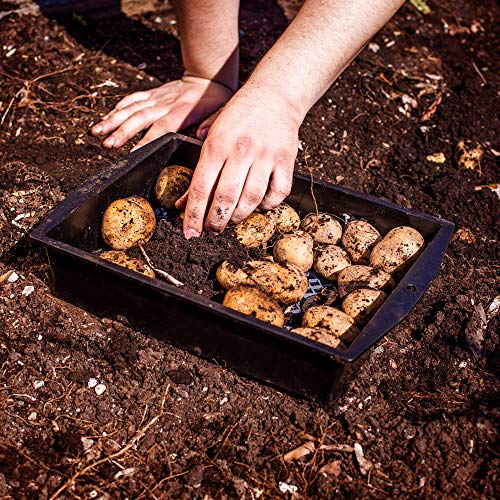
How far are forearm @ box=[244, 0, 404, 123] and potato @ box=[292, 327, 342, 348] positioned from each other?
65cm

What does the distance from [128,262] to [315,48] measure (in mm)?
886

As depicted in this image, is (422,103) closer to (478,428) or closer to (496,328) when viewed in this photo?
(496,328)

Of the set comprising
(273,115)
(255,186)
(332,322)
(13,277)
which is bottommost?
(13,277)

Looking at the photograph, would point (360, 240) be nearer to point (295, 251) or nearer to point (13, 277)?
point (295, 251)

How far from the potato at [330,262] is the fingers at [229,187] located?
387 millimetres

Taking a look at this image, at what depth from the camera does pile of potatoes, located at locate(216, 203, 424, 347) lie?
1.93 m

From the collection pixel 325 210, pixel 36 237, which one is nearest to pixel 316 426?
pixel 325 210

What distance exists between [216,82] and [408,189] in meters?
0.94

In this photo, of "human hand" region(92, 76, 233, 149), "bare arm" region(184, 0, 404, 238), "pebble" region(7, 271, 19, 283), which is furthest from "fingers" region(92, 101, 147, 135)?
"bare arm" region(184, 0, 404, 238)

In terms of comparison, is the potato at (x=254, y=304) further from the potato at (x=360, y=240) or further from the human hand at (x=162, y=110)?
the human hand at (x=162, y=110)

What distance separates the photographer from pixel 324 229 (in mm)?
2309

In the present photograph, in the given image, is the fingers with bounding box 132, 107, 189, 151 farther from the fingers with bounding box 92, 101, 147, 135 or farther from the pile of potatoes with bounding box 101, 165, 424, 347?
the pile of potatoes with bounding box 101, 165, 424, 347

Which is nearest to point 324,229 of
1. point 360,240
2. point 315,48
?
point 360,240

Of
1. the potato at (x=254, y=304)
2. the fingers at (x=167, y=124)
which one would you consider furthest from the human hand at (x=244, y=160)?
the fingers at (x=167, y=124)
